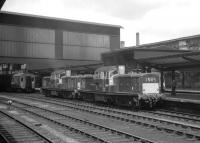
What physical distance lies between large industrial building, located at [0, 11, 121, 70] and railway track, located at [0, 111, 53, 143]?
105 ft

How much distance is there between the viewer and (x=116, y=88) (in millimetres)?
21219

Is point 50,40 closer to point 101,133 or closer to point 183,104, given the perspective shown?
point 183,104

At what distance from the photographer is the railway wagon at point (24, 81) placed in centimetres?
4116

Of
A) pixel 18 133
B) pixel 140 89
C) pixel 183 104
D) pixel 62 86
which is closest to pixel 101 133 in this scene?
pixel 18 133

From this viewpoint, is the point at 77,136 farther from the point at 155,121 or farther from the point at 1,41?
the point at 1,41

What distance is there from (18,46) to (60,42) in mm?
7392

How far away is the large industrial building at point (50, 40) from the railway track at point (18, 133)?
105 feet

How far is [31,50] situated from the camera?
49812mm

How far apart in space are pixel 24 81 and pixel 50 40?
40.3 feet

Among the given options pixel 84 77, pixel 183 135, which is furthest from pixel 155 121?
pixel 84 77

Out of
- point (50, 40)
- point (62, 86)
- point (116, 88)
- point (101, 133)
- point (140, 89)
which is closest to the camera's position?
point (101, 133)

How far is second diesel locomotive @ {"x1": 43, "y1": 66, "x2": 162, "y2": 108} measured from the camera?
19.1m

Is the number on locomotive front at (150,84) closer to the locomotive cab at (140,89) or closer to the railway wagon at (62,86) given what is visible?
the locomotive cab at (140,89)

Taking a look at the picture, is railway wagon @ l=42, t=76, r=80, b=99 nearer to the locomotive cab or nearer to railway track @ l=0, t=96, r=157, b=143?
the locomotive cab
